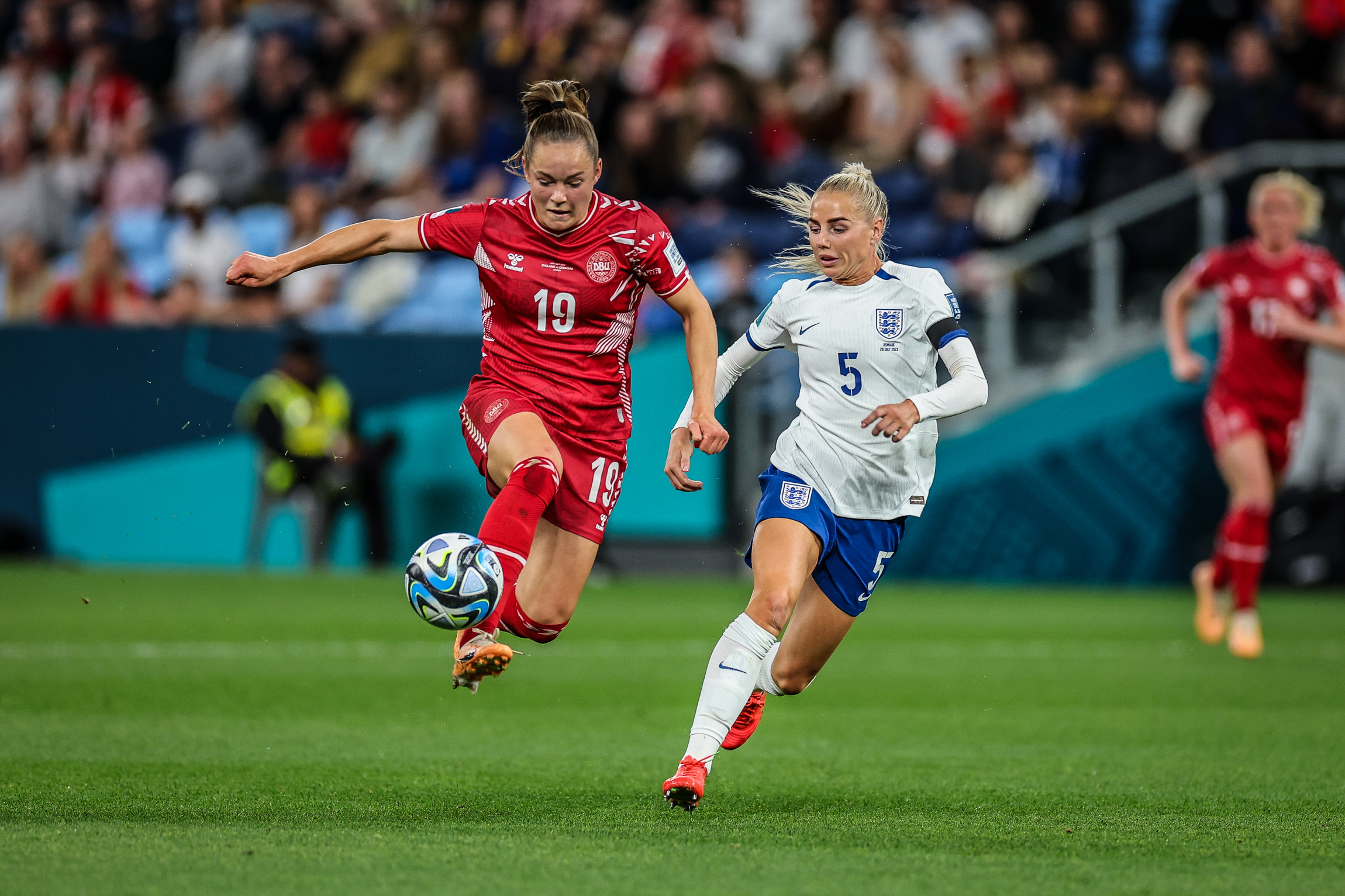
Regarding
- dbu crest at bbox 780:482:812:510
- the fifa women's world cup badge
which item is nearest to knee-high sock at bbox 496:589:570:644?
dbu crest at bbox 780:482:812:510

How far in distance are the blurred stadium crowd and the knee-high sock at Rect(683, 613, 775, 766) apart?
8702mm

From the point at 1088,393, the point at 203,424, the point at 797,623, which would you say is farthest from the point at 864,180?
the point at 203,424

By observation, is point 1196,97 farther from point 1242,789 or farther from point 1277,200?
point 1242,789

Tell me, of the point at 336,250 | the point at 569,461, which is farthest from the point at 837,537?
the point at 336,250

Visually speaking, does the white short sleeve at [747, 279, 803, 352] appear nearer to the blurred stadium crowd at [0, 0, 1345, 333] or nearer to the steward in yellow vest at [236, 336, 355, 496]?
the blurred stadium crowd at [0, 0, 1345, 333]

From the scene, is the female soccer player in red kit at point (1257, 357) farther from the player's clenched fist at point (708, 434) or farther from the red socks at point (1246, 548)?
the player's clenched fist at point (708, 434)

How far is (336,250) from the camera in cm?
575

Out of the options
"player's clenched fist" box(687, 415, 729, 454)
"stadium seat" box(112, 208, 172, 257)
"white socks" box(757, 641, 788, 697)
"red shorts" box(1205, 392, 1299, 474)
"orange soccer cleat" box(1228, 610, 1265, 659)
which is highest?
"player's clenched fist" box(687, 415, 729, 454)

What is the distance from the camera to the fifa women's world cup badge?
6.01 metres

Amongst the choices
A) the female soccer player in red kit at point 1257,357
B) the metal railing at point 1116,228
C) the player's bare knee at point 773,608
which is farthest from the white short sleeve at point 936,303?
the metal railing at point 1116,228

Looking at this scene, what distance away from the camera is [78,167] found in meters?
18.8

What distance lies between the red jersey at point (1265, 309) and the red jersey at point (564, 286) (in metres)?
5.24

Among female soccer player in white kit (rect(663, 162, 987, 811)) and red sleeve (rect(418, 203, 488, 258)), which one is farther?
red sleeve (rect(418, 203, 488, 258))

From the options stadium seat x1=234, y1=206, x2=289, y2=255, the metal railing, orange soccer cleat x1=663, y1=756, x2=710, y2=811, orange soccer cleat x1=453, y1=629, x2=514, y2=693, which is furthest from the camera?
stadium seat x1=234, y1=206, x2=289, y2=255
